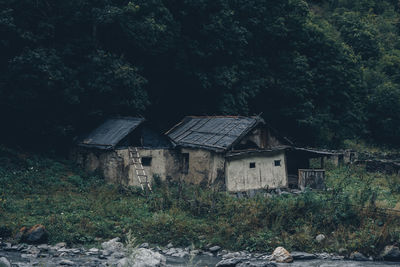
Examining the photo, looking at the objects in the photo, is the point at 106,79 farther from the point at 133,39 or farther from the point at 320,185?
the point at 320,185

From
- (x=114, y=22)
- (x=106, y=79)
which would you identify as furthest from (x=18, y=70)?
(x=114, y=22)

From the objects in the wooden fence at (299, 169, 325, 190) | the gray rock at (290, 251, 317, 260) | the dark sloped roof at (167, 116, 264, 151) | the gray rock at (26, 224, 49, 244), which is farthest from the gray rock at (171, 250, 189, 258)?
the wooden fence at (299, 169, 325, 190)

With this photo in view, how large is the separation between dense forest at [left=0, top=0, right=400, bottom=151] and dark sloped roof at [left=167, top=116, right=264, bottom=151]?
133 inches

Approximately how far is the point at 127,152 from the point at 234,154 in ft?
17.7

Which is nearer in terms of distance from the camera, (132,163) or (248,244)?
(248,244)

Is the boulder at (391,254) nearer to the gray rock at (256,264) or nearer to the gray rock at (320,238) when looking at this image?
the gray rock at (320,238)

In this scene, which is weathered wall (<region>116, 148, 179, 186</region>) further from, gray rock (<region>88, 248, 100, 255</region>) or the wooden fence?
gray rock (<region>88, 248, 100, 255</region>)

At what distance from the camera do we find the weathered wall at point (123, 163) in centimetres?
2434

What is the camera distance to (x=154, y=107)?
3356 cm

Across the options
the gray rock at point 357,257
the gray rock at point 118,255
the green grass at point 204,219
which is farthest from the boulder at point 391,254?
the gray rock at point 118,255

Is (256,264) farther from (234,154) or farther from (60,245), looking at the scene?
(234,154)

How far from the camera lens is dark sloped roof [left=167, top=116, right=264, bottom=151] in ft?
77.9

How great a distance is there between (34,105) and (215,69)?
38.7 feet

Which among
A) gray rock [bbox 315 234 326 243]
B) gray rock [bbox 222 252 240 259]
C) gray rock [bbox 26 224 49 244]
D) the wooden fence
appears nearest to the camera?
gray rock [bbox 222 252 240 259]
